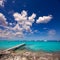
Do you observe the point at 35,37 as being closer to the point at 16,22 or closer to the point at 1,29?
the point at 16,22

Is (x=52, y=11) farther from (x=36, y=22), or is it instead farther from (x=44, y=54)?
(x=44, y=54)

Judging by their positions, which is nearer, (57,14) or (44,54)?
(44,54)

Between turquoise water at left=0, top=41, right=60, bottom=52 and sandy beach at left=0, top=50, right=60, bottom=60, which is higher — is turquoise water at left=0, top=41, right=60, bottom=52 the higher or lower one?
the higher one

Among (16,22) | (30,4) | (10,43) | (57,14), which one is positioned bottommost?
(10,43)

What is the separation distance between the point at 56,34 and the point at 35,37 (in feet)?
1.51

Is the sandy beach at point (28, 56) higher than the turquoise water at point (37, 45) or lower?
lower

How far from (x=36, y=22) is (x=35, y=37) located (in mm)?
319

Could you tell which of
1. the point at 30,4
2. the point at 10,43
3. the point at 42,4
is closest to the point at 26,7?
the point at 30,4

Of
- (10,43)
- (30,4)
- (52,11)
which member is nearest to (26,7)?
(30,4)

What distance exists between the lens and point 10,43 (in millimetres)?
2525

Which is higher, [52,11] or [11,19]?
[52,11]

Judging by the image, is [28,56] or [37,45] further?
[37,45]

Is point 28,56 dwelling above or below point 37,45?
below

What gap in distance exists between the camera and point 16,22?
2.61 meters
